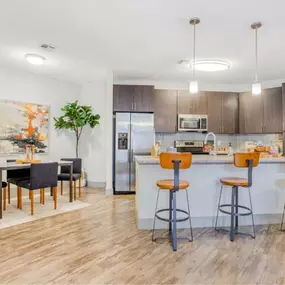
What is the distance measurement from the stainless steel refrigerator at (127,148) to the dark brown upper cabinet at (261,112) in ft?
8.10

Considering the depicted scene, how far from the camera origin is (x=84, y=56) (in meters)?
4.35

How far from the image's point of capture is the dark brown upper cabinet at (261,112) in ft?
18.1

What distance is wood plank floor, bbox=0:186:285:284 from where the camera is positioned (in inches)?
81.0

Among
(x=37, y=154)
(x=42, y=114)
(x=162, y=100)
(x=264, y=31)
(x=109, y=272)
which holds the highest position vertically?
(x=264, y=31)

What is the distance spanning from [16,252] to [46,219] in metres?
1.08

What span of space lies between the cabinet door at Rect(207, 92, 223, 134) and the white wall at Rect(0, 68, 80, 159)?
3.42 metres

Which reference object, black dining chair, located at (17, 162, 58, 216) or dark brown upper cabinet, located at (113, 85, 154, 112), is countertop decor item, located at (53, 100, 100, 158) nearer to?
dark brown upper cabinet, located at (113, 85, 154, 112)

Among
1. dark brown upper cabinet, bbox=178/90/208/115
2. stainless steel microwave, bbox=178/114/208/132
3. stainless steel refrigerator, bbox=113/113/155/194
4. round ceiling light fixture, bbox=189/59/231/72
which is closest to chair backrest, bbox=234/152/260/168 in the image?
round ceiling light fixture, bbox=189/59/231/72

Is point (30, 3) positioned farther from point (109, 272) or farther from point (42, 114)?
point (42, 114)

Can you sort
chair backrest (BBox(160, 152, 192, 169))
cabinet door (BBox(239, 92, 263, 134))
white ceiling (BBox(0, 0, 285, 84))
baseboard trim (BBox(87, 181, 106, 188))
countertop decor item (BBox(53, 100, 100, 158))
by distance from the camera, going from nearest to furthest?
chair backrest (BBox(160, 152, 192, 169)) < white ceiling (BBox(0, 0, 285, 84)) < countertop decor item (BBox(53, 100, 100, 158)) < cabinet door (BBox(239, 92, 263, 134)) < baseboard trim (BBox(87, 181, 106, 188))

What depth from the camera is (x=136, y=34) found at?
11.2 ft

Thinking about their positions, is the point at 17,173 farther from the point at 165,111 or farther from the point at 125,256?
the point at 165,111

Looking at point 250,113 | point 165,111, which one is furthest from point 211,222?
point 250,113

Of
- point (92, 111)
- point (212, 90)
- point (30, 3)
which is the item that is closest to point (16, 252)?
point (30, 3)
